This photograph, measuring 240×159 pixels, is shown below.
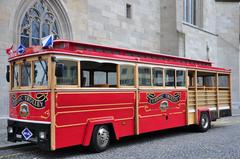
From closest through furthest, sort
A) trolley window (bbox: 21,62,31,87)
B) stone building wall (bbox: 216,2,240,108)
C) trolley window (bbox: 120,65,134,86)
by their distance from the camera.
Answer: trolley window (bbox: 21,62,31,87) → trolley window (bbox: 120,65,134,86) → stone building wall (bbox: 216,2,240,108)

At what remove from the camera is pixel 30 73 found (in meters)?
9.02

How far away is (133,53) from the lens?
36.0ft

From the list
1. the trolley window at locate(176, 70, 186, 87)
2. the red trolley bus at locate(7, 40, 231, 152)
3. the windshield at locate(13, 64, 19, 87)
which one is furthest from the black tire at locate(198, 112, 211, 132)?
the windshield at locate(13, 64, 19, 87)

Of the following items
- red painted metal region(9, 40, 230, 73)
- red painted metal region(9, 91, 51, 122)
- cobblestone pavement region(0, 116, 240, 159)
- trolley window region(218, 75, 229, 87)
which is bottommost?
cobblestone pavement region(0, 116, 240, 159)

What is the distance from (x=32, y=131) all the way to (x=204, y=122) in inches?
309

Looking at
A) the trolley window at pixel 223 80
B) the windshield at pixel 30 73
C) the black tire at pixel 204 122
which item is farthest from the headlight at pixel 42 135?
the trolley window at pixel 223 80

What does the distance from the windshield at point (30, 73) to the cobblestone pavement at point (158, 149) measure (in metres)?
1.87

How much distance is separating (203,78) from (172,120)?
3.62 m

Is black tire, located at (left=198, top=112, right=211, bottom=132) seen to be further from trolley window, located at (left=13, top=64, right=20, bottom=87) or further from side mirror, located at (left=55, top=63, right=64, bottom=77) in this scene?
trolley window, located at (left=13, top=64, right=20, bottom=87)

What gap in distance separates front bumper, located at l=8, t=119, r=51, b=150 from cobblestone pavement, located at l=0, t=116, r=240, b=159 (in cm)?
48

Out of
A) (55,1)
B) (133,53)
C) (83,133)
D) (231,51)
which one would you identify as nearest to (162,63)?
(133,53)

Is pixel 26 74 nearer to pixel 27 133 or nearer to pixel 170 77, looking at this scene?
pixel 27 133

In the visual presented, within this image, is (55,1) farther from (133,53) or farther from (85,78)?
(85,78)

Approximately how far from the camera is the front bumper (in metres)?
8.20
